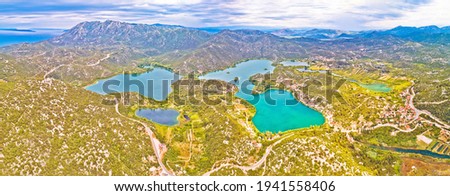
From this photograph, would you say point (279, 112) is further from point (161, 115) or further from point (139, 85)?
point (139, 85)

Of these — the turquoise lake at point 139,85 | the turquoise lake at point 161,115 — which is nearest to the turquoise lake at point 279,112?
the turquoise lake at point 161,115

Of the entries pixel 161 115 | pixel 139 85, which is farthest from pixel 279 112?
pixel 139 85

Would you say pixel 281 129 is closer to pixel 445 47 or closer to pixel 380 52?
pixel 380 52

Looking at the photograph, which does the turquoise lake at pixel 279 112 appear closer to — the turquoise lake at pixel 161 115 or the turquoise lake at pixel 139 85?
the turquoise lake at pixel 161 115

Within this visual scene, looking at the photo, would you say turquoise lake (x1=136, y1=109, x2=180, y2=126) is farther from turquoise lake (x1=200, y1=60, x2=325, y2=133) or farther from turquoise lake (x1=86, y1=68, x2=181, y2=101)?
turquoise lake (x1=200, y1=60, x2=325, y2=133)

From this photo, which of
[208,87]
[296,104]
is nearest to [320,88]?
[296,104]
